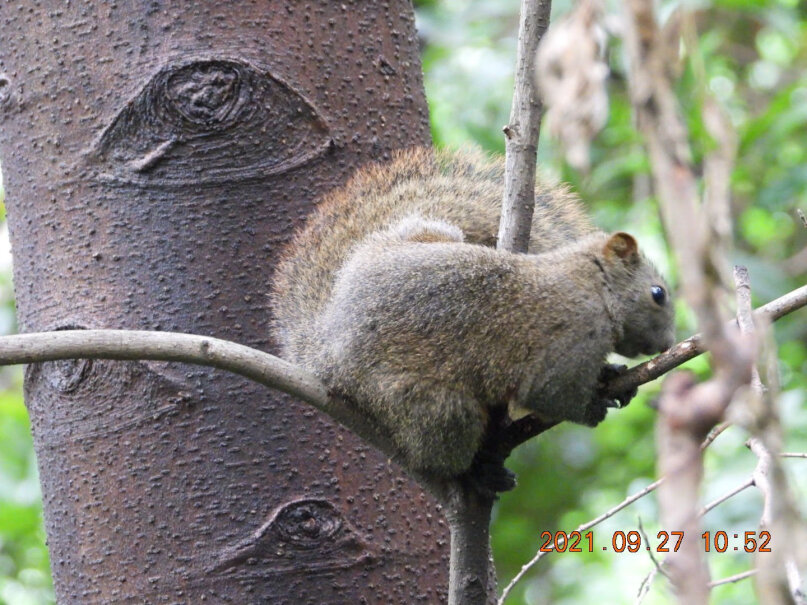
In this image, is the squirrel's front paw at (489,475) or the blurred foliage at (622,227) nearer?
the squirrel's front paw at (489,475)

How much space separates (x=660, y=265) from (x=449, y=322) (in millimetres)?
2076

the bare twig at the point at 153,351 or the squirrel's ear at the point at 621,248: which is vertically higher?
the squirrel's ear at the point at 621,248

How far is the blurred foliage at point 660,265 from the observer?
318cm

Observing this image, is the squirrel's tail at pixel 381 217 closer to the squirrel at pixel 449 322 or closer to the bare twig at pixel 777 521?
the squirrel at pixel 449 322

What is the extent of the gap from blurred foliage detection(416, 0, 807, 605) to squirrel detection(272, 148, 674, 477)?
1.14 m

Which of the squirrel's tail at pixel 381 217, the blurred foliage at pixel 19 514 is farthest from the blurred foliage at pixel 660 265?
the squirrel's tail at pixel 381 217

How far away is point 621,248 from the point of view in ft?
5.94

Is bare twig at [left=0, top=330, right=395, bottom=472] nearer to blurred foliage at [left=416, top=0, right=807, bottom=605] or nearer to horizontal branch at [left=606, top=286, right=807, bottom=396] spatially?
horizontal branch at [left=606, top=286, right=807, bottom=396]

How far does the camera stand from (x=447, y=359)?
164cm

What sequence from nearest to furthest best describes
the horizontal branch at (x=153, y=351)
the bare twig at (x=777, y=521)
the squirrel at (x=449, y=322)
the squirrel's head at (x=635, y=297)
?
the bare twig at (x=777, y=521), the horizontal branch at (x=153, y=351), the squirrel at (x=449, y=322), the squirrel's head at (x=635, y=297)

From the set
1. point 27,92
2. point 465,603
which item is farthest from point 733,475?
point 27,92

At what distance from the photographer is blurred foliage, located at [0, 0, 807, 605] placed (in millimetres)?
3178
